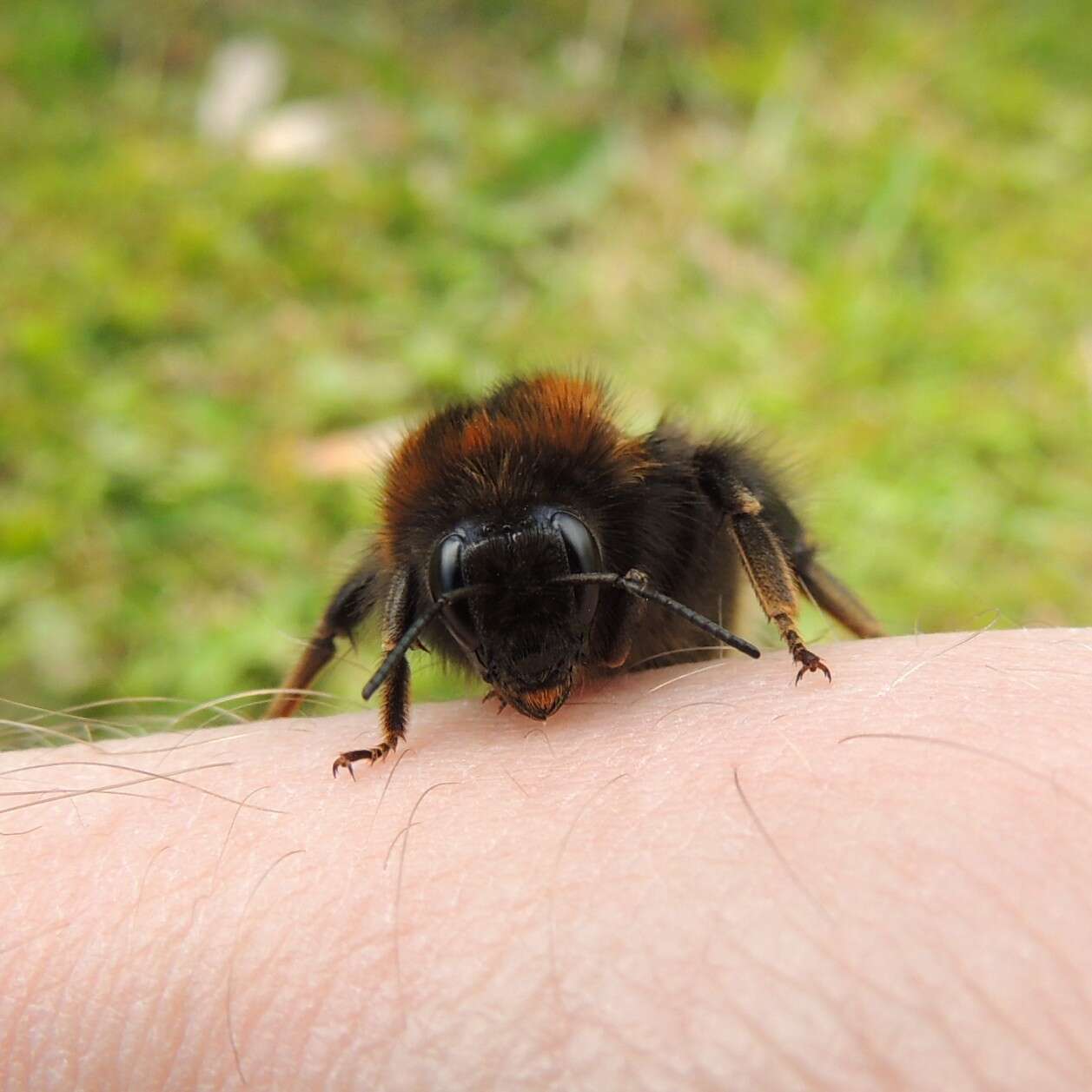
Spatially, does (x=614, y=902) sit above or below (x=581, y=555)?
below

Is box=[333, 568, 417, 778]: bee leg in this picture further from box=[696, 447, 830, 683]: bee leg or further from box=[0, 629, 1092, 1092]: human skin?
box=[696, 447, 830, 683]: bee leg

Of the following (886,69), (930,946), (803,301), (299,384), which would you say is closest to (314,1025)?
(930,946)

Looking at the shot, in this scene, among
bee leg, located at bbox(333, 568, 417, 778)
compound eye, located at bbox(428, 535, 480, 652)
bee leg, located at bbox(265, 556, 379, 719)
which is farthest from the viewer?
bee leg, located at bbox(265, 556, 379, 719)

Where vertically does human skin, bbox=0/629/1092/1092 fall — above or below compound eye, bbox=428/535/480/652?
below

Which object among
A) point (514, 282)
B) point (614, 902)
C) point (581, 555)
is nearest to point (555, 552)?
point (581, 555)

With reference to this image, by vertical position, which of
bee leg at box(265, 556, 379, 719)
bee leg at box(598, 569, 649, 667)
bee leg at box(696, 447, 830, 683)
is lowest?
bee leg at box(265, 556, 379, 719)

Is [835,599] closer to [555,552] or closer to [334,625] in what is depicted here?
[555,552]

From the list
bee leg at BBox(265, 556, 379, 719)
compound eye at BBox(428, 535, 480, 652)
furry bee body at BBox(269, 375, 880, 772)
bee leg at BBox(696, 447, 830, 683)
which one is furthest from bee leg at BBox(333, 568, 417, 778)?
bee leg at BBox(696, 447, 830, 683)

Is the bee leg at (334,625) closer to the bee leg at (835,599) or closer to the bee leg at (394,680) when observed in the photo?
the bee leg at (394,680)

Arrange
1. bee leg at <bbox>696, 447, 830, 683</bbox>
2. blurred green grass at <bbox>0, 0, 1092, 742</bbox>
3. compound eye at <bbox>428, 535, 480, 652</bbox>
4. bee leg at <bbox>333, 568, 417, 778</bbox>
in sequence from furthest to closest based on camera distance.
Result: blurred green grass at <bbox>0, 0, 1092, 742</bbox> → bee leg at <bbox>696, 447, 830, 683</bbox> → compound eye at <bbox>428, 535, 480, 652</bbox> → bee leg at <bbox>333, 568, 417, 778</bbox>
